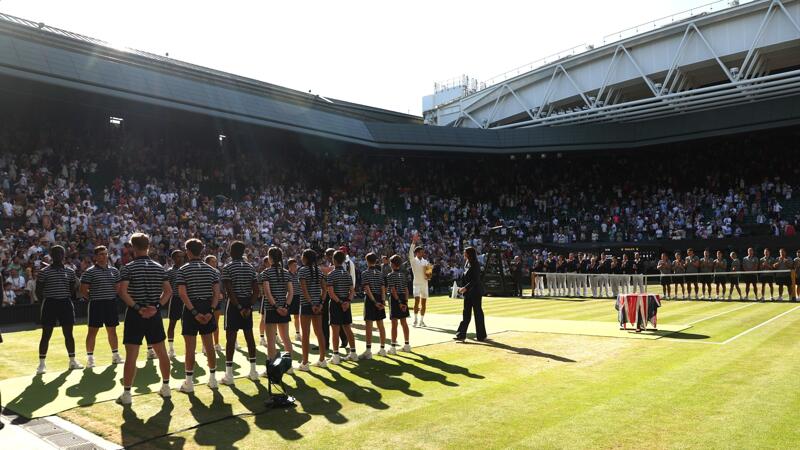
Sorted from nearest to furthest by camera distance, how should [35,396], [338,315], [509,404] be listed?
1. [509,404]
2. [35,396]
3. [338,315]

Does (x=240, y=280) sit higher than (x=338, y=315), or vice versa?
(x=240, y=280)

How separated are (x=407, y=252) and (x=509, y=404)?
1076 inches

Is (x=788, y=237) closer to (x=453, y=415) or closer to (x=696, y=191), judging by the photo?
(x=696, y=191)

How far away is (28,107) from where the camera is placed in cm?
2580

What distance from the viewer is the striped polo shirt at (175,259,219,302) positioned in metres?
7.91

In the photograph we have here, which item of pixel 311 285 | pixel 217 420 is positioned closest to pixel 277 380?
pixel 217 420

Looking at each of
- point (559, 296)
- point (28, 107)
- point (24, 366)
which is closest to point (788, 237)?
point (559, 296)

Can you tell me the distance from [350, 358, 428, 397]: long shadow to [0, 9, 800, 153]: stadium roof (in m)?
19.6

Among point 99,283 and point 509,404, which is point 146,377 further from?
point 509,404

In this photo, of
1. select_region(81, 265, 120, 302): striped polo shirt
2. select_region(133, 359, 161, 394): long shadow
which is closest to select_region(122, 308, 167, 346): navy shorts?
select_region(133, 359, 161, 394): long shadow

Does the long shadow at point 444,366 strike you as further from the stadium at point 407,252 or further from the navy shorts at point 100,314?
the navy shorts at point 100,314

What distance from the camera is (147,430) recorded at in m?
6.27

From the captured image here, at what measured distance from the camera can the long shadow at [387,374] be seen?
8125mm

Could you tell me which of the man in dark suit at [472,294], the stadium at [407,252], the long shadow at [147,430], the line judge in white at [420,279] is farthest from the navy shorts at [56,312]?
the line judge in white at [420,279]
